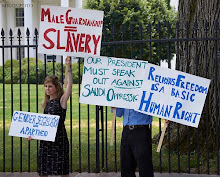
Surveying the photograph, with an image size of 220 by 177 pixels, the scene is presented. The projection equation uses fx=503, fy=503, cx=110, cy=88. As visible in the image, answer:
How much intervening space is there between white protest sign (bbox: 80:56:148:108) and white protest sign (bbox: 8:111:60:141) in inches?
20.3

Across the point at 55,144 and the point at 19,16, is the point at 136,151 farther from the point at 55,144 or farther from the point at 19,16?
the point at 19,16

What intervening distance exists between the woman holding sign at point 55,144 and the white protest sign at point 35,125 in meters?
0.08

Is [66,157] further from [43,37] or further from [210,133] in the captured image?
[210,133]

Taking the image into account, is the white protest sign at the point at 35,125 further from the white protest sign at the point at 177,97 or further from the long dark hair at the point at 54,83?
the white protest sign at the point at 177,97

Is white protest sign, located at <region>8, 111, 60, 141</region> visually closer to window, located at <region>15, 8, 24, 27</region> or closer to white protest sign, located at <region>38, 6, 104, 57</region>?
white protest sign, located at <region>38, 6, 104, 57</region>

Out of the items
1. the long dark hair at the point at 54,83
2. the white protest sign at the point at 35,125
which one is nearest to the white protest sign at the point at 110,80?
the long dark hair at the point at 54,83

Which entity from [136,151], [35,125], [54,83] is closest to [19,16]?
[35,125]

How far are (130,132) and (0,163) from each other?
3874mm

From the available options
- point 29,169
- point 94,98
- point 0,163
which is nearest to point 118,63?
point 94,98

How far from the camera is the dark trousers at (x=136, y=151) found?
210 inches

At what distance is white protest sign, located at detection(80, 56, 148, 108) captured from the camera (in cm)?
600

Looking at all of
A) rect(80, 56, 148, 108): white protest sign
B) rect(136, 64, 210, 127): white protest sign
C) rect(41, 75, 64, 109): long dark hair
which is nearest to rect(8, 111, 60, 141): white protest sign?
rect(41, 75, 64, 109): long dark hair

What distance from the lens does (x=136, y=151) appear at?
5.34m

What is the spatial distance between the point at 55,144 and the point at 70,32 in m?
1.44
